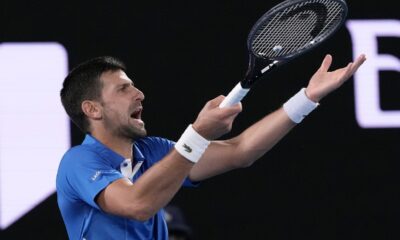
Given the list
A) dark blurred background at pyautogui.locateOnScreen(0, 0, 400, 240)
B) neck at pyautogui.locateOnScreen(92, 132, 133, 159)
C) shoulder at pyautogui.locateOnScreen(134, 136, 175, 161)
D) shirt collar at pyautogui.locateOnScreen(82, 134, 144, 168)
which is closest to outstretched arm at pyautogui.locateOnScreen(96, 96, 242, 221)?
shirt collar at pyautogui.locateOnScreen(82, 134, 144, 168)

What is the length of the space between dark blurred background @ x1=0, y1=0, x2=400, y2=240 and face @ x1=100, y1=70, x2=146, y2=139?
110 cm

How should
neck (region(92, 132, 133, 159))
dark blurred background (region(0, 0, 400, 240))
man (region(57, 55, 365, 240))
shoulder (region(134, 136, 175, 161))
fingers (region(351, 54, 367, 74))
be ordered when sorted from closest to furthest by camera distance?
man (region(57, 55, 365, 240)) → fingers (region(351, 54, 367, 74)) → neck (region(92, 132, 133, 159)) → shoulder (region(134, 136, 175, 161)) → dark blurred background (region(0, 0, 400, 240))

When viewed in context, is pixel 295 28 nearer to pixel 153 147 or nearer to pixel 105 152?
pixel 153 147

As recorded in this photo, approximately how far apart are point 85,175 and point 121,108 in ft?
1.25

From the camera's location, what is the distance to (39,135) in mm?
5770

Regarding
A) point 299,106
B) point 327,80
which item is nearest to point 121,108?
point 299,106

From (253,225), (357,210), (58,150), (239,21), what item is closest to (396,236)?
(357,210)

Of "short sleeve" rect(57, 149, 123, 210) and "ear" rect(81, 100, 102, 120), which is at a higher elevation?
"ear" rect(81, 100, 102, 120)

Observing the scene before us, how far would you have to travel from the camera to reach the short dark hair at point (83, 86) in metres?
4.77

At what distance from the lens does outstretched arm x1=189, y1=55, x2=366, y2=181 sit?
15.1 feet

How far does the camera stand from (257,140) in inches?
187

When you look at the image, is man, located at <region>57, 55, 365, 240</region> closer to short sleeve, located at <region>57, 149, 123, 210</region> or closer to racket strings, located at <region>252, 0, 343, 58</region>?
short sleeve, located at <region>57, 149, 123, 210</region>

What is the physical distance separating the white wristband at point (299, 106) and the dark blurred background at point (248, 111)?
1.25 meters

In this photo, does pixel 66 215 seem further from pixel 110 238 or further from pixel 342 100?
pixel 342 100
